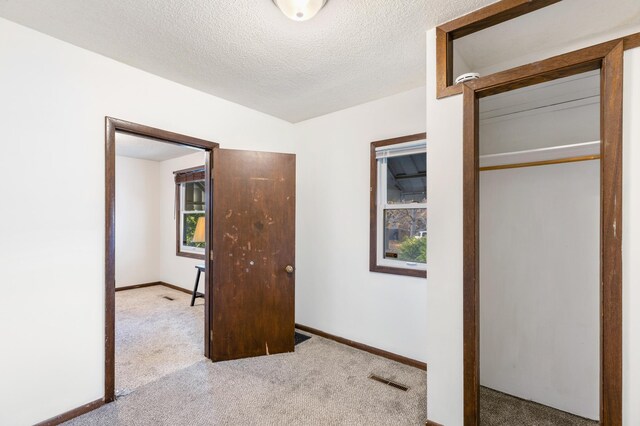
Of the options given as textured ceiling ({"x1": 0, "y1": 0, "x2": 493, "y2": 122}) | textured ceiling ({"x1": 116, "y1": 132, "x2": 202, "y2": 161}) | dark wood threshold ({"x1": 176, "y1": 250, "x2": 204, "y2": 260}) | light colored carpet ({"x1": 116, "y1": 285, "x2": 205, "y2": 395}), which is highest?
textured ceiling ({"x1": 0, "y1": 0, "x2": 493, "y2": 122})

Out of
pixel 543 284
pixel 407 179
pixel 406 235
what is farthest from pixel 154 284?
pixel 543 284

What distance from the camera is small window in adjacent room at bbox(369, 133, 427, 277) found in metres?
2.74

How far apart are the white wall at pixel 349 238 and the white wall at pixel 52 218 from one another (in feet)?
6.15

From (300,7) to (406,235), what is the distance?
2.04 m

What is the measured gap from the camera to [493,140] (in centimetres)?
233

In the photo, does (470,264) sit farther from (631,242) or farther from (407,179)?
(407,179)

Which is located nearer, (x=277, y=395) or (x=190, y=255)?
(x=277, y=395)

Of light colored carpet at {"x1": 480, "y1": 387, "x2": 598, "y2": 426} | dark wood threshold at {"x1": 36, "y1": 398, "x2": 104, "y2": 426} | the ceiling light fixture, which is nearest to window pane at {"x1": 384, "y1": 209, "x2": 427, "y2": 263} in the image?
light colored carpet at {"x1": 480, "y1": 387, "x2": 598, "y2": 426}

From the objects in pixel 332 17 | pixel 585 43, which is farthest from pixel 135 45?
pixel 585 43

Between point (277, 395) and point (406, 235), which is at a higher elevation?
point (406, 235)

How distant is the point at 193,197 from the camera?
18.4 feet

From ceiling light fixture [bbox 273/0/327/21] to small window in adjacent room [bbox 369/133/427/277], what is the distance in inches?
57.0

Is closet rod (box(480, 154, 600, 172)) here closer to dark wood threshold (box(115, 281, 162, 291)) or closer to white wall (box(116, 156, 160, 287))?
white wall (box(116, 156, 160, 287))

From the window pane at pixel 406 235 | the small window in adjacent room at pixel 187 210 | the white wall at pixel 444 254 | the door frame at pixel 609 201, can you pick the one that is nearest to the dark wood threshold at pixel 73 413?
the white wall at pixel 444 254
